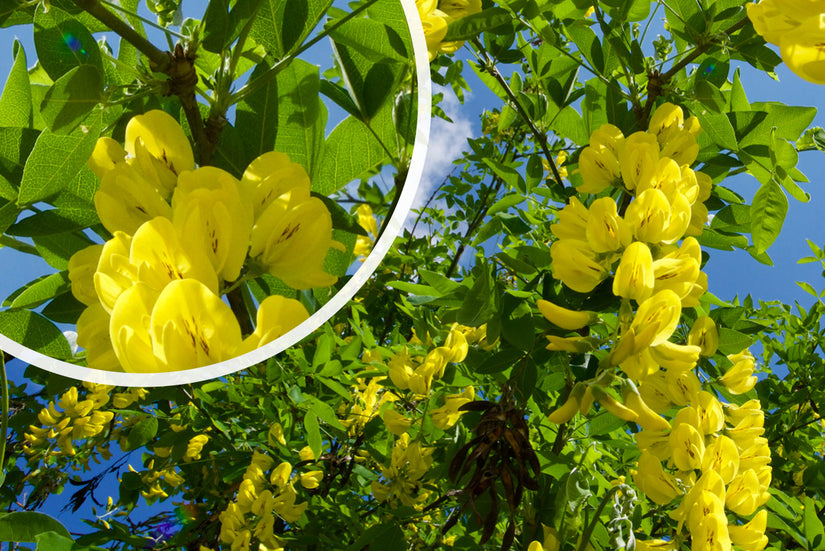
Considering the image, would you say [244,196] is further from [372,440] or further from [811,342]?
[811,342]

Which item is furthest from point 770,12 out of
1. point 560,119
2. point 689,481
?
point 560,119

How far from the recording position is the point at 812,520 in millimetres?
847

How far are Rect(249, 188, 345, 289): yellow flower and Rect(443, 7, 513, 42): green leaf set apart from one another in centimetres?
21

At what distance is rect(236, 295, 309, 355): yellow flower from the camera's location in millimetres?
262

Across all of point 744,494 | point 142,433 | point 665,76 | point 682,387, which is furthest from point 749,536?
point 142,433

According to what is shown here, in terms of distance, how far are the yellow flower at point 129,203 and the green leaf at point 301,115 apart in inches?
2.7

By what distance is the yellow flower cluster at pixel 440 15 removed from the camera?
0.40m

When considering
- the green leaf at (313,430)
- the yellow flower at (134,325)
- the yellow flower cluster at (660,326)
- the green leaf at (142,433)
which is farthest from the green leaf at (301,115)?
the green leaf at (142,433)

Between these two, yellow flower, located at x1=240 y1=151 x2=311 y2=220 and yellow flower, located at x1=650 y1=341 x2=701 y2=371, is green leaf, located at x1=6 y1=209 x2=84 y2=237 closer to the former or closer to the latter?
yellow flower, located at x1=240 y1=151 x2=311 y2=220

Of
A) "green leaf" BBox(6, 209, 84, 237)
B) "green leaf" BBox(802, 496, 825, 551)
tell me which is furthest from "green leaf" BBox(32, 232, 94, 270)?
"green leaf" BBox(802, 496, 825, 551)

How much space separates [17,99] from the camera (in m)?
0.30

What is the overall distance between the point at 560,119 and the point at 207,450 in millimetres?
1129

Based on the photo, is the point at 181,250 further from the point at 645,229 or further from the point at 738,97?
the point at 738,97

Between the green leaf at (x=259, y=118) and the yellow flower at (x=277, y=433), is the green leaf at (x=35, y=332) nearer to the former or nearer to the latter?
the green leaf at (x=259, y=118)
